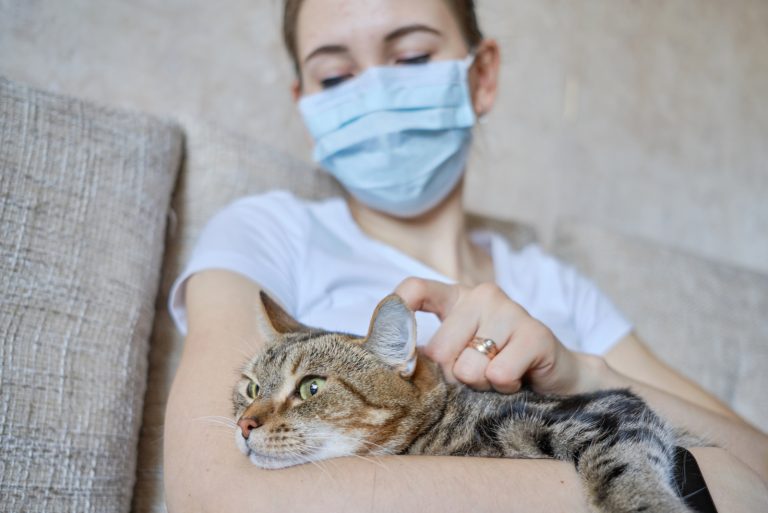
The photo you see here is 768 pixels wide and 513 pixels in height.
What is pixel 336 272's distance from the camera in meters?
1.33

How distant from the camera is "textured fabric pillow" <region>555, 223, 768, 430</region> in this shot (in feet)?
6.57

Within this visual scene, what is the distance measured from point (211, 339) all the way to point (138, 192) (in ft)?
1.67

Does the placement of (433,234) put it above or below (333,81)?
below

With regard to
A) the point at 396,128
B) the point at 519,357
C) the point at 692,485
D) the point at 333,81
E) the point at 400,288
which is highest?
the point at 333,81

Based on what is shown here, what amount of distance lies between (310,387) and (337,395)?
5cm

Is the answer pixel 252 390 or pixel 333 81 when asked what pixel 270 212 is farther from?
pixel 252 390

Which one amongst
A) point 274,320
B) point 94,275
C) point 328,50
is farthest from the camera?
point 328,50

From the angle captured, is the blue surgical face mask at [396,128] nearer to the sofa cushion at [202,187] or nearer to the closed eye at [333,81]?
the closed eye at [333,81]

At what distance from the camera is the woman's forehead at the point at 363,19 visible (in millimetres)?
1378

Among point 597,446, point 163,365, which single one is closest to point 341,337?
point 597,446

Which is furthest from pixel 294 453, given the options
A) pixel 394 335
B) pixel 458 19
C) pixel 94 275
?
pixel 458 19

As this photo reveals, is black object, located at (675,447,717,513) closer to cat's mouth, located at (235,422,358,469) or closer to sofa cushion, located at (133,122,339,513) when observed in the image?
cat's mouth, located at (235,422,358,469)

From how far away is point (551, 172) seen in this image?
2801mm

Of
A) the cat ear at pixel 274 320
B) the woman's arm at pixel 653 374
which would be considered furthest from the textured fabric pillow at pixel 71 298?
the woman's arm at pixel 653 374
